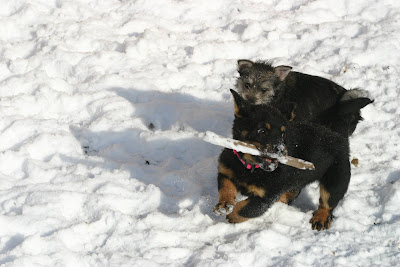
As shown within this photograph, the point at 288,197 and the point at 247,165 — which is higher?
the point at 247,165

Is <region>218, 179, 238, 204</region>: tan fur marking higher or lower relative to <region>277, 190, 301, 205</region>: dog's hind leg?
higher

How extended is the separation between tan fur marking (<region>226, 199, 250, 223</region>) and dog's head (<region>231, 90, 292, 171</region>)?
475 mm

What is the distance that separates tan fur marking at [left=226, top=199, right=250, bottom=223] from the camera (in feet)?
14.2

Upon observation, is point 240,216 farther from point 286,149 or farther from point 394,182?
point 394,182

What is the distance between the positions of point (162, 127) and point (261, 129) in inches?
90.8

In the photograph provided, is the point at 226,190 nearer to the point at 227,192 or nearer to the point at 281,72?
the point at 227,192

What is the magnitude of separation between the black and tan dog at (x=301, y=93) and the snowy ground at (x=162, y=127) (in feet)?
1.35

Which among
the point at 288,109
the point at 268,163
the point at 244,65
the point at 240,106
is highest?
the point at 240,106

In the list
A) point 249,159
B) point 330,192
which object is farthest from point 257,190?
point 330,192

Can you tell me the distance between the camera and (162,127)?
6.18 meters

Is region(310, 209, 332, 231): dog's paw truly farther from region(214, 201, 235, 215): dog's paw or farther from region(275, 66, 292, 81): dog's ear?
region(275, 66, 292, 81): dog's ear

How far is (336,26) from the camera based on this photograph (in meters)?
8.18

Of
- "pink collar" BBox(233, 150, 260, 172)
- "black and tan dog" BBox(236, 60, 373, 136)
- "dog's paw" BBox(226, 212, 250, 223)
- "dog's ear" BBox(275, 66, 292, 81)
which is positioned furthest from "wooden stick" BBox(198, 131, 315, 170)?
"dog's ear" BBox(275, 66, 292, 81)

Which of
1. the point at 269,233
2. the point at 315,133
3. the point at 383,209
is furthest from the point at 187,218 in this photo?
the point at 383,209
